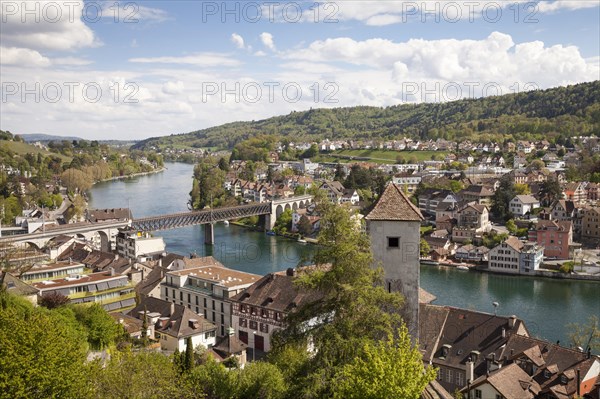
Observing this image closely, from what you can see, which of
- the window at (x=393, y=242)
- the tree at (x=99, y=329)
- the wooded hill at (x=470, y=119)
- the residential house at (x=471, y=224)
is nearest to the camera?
the window at (x=393, y=242)

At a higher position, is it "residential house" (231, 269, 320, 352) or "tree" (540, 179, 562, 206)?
"tree" (540, 179, 562, 206)

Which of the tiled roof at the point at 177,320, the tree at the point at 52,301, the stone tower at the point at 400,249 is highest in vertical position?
the stone tower at the point at 400,249

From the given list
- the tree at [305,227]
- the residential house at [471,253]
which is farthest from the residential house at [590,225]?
the tree at [305,227]

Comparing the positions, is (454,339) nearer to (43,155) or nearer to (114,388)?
(114,388)

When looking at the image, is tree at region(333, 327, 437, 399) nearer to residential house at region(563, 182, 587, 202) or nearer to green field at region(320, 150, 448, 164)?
residential house at region(563, 182, 587, 202)

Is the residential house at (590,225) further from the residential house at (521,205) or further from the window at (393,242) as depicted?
the window at (393,242)

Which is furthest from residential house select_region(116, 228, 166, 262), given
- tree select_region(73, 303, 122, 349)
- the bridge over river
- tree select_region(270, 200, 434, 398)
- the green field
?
the green field

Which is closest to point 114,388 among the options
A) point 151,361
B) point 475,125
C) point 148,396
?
point 148,396

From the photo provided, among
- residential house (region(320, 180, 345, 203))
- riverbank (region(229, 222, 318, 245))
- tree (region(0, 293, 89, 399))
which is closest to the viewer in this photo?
tree (region(0, 293, 89, 399))
